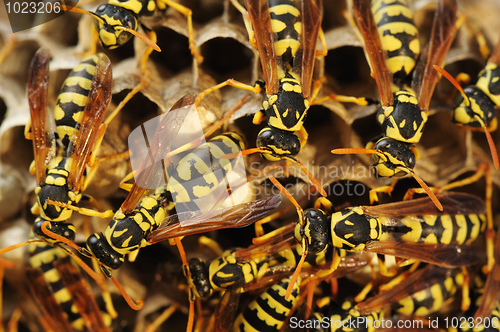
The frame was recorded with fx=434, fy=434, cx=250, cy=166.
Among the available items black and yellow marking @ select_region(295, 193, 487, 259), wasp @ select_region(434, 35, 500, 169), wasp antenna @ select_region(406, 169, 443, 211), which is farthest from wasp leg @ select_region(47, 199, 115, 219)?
wasp @ select_region(434, 35, 500, 169)

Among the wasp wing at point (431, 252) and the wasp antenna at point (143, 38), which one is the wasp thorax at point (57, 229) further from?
the wasp wing at point (431, 252)

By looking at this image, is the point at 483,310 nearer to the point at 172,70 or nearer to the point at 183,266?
the point at 183,266

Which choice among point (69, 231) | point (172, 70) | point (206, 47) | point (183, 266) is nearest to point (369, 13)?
point (206, 47)

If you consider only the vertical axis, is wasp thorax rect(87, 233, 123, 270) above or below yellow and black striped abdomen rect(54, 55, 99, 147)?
below

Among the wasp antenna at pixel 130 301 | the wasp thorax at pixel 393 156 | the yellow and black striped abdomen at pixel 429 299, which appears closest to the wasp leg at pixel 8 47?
the wasp antenna at pixel 130 301

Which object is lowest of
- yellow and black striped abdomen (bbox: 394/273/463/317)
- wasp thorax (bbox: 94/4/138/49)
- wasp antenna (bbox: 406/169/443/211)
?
yellow and black striped abdomen (bbox: 394/273/463/317)

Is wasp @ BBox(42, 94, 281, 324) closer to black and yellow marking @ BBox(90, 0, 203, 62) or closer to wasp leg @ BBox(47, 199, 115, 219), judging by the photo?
wasp leg @ BBox(47, 199, 115, 219)

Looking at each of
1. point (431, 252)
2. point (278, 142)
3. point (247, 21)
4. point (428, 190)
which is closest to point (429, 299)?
point (431, 252)
